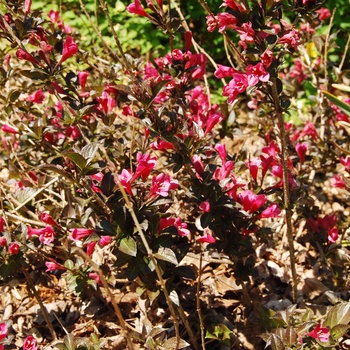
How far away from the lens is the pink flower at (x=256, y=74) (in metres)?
1.77

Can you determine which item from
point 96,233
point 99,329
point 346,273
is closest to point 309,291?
point 346,273

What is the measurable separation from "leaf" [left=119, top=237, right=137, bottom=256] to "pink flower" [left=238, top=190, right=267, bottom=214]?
0.54m

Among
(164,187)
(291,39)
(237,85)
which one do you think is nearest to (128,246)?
(164,187)

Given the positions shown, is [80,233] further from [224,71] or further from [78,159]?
[224,71]

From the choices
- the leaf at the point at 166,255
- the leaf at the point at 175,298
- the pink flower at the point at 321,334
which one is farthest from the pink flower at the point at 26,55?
the pink flower at the point at 321,334

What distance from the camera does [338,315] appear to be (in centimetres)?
209

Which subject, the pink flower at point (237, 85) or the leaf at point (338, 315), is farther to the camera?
the leaf at point (338, 315)

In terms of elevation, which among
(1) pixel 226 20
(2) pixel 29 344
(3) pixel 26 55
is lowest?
(2) pixel 29 344

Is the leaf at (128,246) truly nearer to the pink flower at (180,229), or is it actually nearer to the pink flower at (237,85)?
the pink flower at (180,229)

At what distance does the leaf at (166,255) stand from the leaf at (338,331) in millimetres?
738

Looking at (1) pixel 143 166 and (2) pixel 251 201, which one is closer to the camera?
(1) pixel 143 166

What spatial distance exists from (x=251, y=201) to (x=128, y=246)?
0.59 m

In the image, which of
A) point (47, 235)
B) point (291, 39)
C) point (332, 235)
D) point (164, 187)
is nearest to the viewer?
point (291, 39)

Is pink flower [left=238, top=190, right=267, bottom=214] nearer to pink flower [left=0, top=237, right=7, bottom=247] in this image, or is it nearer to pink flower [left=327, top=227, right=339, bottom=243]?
pink flower [left=327, top=227, right=339, bottom=243]
